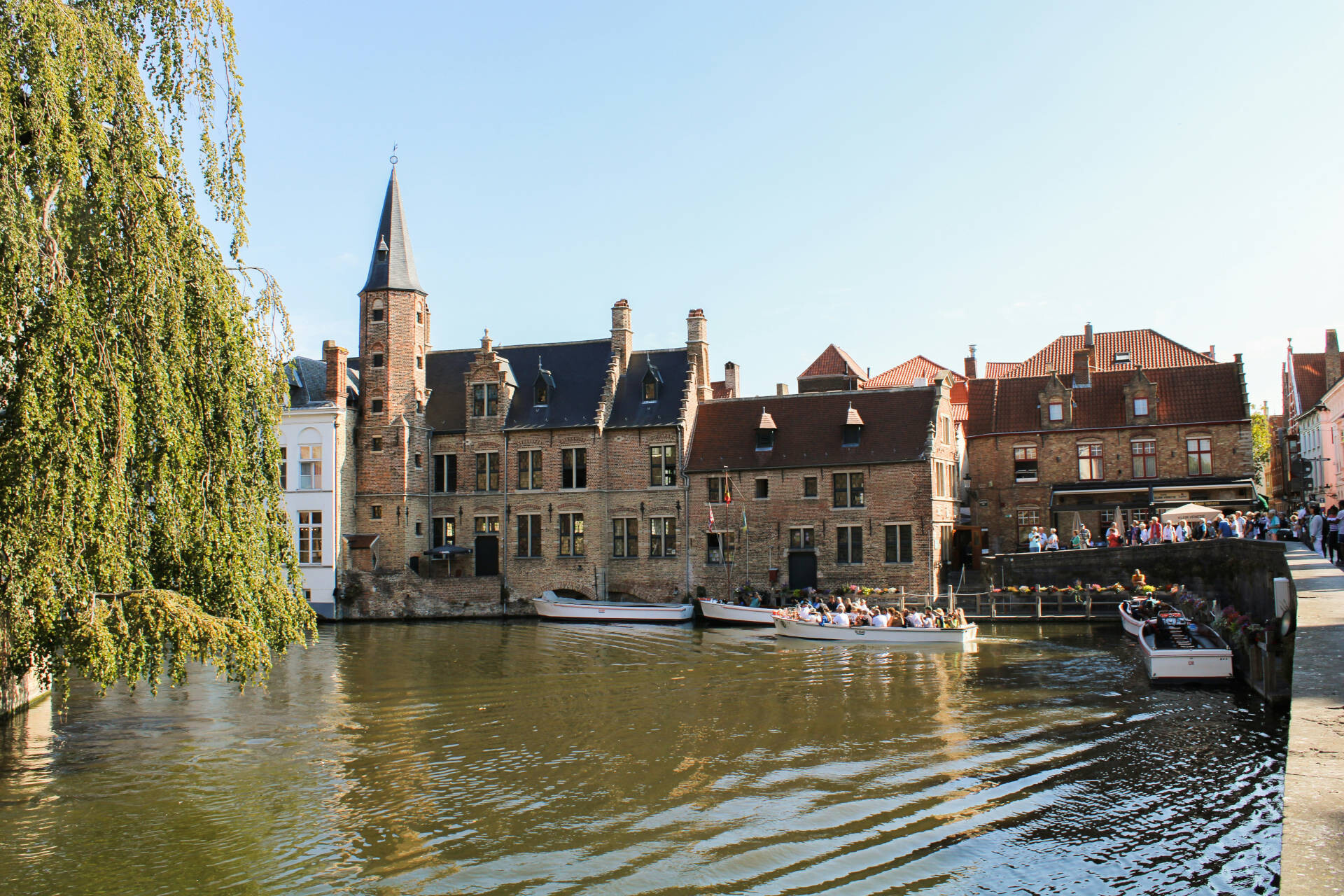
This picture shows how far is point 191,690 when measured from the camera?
22.6 m

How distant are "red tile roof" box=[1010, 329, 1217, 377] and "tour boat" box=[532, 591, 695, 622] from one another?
22.8m

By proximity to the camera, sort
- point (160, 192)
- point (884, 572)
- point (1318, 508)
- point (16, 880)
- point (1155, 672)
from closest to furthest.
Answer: point (16, 880) < point (160, 192) < point (1155, 672) < point (1318, 508) < point (884, 572)

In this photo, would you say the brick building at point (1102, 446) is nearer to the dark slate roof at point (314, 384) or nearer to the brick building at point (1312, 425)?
the brick building at point (1312, 425)

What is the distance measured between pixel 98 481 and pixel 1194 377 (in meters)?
42.3

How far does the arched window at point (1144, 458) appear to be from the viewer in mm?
42000

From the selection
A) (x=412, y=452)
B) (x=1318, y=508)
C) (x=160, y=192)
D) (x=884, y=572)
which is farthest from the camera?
(x=412, y=452)

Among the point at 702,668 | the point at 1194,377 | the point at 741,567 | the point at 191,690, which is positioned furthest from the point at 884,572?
the point at 191,690

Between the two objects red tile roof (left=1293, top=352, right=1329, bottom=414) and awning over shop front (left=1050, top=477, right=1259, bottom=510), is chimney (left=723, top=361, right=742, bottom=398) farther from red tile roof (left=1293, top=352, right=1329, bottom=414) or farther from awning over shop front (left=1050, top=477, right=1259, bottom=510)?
red tile roof (left=1293, top=352, right=1329, bottom=414)

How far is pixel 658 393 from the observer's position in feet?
136

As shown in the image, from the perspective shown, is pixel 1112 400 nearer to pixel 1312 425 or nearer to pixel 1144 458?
pixel 1144 458

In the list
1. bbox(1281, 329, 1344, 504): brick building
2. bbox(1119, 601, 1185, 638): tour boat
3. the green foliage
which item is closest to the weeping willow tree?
bbox(1119, 601, 1185, 638): tour boat

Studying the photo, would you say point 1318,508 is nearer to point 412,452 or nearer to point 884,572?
point 884,572

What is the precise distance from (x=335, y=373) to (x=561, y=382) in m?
9.09

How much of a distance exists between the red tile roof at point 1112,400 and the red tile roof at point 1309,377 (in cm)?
2206
